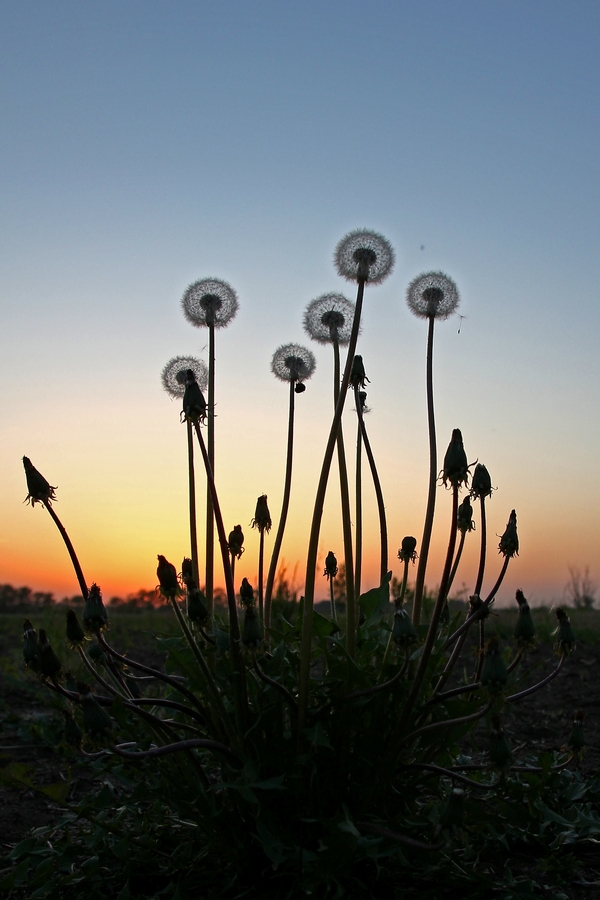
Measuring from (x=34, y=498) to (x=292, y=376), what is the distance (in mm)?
1153

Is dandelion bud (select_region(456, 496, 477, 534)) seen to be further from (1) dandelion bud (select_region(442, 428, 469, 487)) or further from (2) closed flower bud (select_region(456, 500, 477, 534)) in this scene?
(1) dandelion bud (select_region(442, 428, 469, 487))

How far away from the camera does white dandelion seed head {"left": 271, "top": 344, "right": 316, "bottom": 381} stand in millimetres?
2803

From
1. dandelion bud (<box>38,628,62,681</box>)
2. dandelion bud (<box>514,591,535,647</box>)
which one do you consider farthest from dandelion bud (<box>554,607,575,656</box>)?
dandelion bud (<box>38,628,62,681</box>)

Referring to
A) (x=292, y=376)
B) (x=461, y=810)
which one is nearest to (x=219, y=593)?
(x=292, y=376)

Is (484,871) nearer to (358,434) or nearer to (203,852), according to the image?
(203,852)

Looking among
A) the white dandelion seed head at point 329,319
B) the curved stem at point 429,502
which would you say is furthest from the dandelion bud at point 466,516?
the white dandelion seed head at point 329,319

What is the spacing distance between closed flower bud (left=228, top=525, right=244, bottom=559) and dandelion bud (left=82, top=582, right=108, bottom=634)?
605 mm

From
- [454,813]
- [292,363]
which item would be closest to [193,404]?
[292,363]

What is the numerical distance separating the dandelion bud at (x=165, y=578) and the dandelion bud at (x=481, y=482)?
0.92 m

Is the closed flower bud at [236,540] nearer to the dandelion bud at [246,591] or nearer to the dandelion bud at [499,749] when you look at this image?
the dandelion bud at [246,591]

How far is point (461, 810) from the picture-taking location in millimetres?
1622

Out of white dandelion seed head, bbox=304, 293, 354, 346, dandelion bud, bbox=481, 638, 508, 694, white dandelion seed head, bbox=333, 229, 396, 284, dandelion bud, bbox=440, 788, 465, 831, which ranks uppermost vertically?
white dandelion seed head, bbox=333, 229, 396, 284

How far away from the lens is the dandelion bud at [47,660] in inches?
72.7

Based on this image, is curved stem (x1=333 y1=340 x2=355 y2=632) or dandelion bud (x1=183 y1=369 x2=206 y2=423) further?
curved stem (x1=333 y1=340 x2=355 y2=632)
